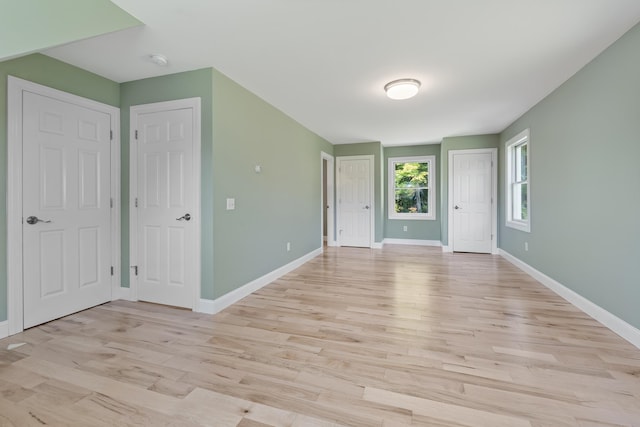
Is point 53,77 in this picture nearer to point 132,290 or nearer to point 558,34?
point 132,290

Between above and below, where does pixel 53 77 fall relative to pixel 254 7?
below

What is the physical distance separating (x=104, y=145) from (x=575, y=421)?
417cm

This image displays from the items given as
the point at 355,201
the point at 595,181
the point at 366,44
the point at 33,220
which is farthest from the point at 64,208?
the point at 355,201

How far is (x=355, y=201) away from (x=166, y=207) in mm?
4366

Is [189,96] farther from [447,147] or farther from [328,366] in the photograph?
[447,147]

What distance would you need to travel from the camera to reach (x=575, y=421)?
54.0 inches

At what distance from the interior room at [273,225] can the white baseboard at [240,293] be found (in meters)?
0.02

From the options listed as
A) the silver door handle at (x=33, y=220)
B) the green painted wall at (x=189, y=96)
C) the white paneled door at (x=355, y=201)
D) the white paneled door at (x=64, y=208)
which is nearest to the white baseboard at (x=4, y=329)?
the white paneled door at (x=64, y=208)

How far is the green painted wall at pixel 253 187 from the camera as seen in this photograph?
2.81 meters

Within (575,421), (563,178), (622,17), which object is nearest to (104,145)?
(575,421)

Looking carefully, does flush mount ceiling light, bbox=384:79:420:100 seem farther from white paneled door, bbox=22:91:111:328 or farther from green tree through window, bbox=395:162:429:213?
green tree through window, bbox=395:162:429:213

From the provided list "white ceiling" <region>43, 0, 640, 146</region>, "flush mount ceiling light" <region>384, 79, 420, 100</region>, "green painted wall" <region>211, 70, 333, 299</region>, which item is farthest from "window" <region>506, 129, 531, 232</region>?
"green painted wall" <region>211, 70, 333, 299</region>

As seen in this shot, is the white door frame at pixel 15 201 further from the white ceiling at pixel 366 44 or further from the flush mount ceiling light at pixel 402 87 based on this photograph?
the flush mount ceiling light at pixel 402 87

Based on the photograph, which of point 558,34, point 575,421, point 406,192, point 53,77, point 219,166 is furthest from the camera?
point 406,192
